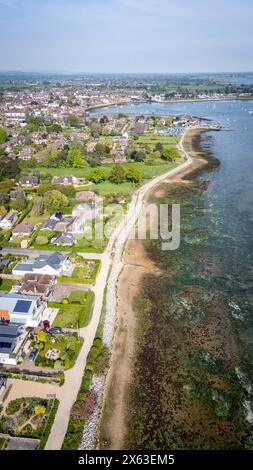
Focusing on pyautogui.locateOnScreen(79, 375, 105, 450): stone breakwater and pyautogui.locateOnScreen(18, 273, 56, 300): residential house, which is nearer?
pyautogui.locateOnScreen(79, 375, 105, 450): stone breakwater

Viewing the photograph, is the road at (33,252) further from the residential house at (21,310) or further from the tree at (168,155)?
the tree at (168,155)

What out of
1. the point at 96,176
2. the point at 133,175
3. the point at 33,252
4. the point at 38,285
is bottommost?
the point at 33,252

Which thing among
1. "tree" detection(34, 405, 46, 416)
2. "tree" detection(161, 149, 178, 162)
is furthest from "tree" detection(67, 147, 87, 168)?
"tree" detection(34, 405, 46, 416)

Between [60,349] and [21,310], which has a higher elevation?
[21,310]

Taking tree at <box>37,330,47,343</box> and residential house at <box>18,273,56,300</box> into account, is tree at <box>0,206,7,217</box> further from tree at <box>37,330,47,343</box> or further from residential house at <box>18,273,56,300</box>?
tree at <box>37,330,47,343</box>

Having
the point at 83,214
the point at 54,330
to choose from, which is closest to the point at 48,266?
the point at 54,330

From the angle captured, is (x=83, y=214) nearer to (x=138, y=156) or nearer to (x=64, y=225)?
(x=64, y=225)

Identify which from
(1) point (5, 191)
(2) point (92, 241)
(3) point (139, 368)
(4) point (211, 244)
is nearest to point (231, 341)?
(3) point (139, 368)
